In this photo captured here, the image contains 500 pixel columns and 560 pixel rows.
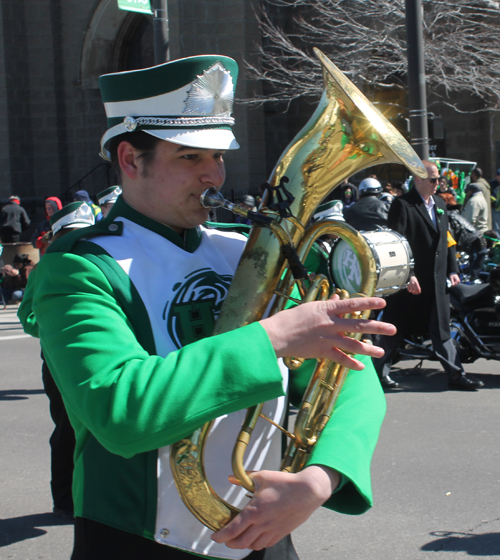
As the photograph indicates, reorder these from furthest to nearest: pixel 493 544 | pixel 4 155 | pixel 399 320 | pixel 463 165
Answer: pixel 4 155, pixel 463 165, pixel 399 320, pixel 493 544

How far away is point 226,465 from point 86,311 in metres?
0.45

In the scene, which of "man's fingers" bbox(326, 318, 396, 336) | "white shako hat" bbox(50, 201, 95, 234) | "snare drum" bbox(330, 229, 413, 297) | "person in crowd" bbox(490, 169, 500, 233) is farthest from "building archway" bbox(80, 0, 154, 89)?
"man's fingers" bbox(326, 318, 396, 336)

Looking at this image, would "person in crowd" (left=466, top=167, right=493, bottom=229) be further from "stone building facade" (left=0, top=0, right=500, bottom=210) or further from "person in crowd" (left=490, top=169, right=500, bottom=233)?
"stone building facade" (left=0, top=0, right=500, bottom=210)

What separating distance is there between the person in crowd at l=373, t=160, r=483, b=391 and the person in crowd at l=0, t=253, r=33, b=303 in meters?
9.03

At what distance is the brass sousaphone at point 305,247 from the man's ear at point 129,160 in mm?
201

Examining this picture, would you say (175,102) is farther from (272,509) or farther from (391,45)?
(391,45)

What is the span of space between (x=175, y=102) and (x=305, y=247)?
43 centimetres

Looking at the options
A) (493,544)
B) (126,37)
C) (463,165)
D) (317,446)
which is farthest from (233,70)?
(126,37)

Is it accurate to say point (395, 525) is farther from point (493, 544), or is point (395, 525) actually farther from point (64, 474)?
point (64, 474)

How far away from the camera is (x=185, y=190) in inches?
66.2

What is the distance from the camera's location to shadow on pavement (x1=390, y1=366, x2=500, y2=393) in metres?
6.72

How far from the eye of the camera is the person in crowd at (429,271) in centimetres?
663

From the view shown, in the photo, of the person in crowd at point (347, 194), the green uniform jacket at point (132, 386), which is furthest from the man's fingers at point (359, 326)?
the person in crowd at point (347, 194)

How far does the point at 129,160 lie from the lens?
1.72 meters
